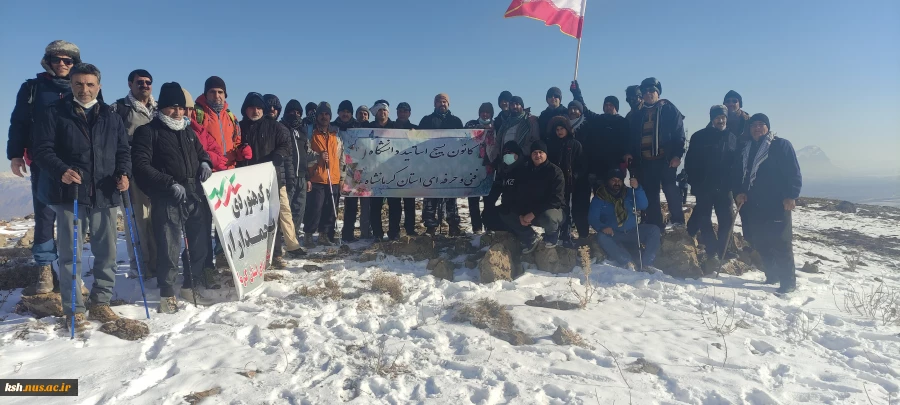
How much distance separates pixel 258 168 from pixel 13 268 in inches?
137

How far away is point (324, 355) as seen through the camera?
3824mm

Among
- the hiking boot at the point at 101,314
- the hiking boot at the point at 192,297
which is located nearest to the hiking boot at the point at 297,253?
the hiking boot at the point at 192,297

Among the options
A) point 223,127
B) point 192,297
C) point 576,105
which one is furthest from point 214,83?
point 576,105

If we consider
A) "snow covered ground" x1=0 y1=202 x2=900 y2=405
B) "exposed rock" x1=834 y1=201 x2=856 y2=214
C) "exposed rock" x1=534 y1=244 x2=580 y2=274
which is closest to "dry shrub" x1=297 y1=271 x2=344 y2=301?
"snow covered ground" x1=0 y1=202 x2=900 y2=405

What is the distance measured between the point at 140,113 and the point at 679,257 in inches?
290

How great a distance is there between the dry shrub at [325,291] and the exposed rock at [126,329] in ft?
5.22

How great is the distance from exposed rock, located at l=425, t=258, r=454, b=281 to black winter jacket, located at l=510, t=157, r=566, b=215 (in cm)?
133

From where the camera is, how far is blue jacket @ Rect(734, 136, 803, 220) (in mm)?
5883

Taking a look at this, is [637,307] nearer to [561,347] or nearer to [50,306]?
[561,347]

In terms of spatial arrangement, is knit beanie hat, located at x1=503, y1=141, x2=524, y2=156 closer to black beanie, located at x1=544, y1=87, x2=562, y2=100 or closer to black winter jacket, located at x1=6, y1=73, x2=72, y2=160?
black beanie, located at x1=544, y1=87, x2=562, y2=100

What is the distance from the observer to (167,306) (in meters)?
A: 4.60

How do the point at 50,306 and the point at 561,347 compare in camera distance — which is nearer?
the point at 561,347

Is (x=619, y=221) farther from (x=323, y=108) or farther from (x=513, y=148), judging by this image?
(x=323, y=108)

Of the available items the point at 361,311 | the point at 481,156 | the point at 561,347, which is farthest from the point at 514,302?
the point at 481,156
